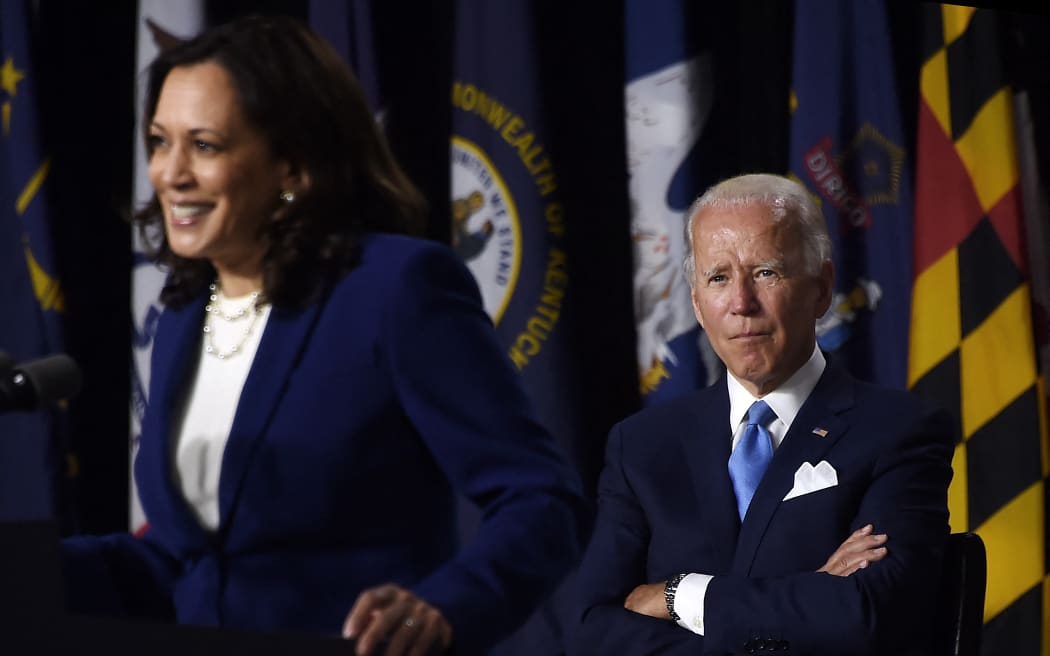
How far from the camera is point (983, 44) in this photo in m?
3.35

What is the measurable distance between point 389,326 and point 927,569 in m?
1.02

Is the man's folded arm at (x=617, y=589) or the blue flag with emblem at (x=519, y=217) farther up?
the blue flag with emblem at (x=519, y=217)

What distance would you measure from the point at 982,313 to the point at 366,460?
7.57 feet

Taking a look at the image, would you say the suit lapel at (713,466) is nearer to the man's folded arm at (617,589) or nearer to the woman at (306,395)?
the man's folded arm at (617,589)

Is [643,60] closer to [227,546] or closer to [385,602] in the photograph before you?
[227,546]

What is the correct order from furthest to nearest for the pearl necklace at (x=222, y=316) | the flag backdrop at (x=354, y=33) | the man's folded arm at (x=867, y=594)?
1. the flag backdrop at (x=354, y=33)
2. the man's folded arm at (x=867, y=594)
3. the pearl necklace at (x=222, y=316)

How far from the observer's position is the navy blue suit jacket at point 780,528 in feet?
6.59

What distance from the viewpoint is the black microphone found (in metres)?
1.11

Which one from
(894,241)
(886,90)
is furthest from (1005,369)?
(886,90)

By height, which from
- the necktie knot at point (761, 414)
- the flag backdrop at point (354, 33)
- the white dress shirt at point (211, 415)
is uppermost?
the flag backdrop at point (354, 33)

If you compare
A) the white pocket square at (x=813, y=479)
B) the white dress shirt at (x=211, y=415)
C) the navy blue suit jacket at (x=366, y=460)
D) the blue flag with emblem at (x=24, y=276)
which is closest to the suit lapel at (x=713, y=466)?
the white pocket square at (x=813, y=479)

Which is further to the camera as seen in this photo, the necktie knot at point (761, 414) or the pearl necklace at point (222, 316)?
the necktie knot at point (761, 414)

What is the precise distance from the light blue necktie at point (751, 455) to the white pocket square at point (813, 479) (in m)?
0.08

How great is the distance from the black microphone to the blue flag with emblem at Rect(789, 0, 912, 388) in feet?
7.88
